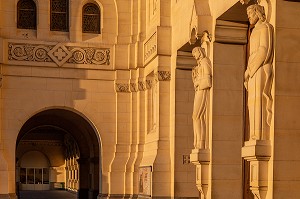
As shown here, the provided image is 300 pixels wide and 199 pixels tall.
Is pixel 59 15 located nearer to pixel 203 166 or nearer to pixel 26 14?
pixel 26 14

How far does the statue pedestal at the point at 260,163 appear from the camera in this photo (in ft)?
36.7

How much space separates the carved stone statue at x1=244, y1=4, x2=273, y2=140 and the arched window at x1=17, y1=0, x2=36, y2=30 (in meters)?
12.9

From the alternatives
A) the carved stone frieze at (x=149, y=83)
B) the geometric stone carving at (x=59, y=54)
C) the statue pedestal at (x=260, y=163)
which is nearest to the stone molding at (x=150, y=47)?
the carved stone frieze at (x=149, y=83)

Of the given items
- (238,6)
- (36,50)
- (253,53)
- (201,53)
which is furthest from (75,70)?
(253,53)

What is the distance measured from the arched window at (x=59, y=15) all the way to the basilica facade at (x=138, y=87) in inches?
1.4

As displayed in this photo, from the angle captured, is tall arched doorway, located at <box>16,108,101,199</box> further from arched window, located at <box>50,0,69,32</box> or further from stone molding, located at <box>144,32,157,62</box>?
stone molding, located at <box>144,32,157,62</box>

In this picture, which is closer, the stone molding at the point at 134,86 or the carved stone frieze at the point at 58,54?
the stone molding at the point at 134,86

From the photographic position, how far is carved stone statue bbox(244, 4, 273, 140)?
11.2m

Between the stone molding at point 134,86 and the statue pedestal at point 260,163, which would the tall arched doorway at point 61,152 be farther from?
the statue pedestal at point 260,163

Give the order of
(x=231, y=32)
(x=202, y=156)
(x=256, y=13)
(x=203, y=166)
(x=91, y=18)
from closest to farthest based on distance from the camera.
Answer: (x=256, y=13) < (x=231, y=32) < (x=202, y=156) < (x=203, y=166) < (x=91, y=18)

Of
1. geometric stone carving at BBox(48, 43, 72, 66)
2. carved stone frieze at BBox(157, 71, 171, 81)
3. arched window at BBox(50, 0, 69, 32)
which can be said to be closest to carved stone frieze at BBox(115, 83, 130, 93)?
geometric stone carving at BBox(48, 43, 72, 66)

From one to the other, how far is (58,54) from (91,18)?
1.89 meters

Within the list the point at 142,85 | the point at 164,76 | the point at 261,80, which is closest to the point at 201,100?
the point at 261,80

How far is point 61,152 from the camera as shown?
47.6m
